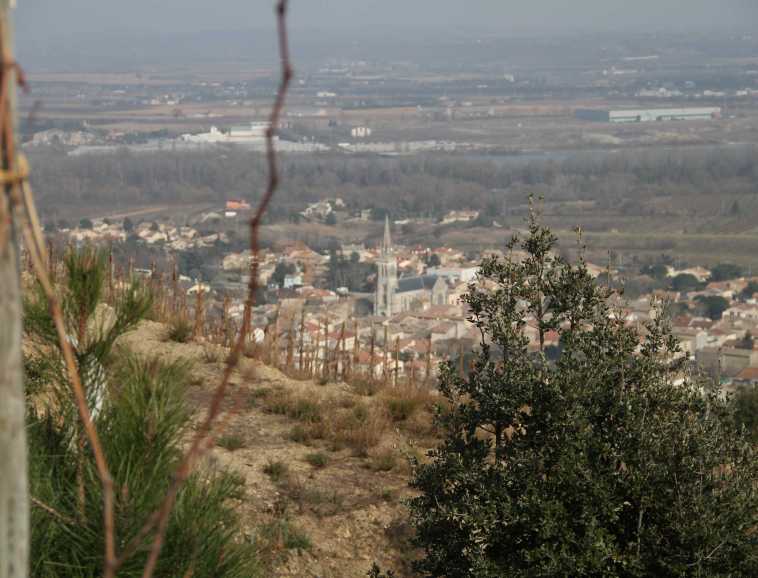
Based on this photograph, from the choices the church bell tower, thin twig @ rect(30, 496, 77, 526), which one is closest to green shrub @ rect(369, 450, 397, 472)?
thin twig @ rect(30, 496, 77, 526)

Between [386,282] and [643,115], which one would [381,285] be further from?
[643,115]

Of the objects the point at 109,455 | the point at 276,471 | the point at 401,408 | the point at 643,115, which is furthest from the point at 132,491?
the point at 643,115

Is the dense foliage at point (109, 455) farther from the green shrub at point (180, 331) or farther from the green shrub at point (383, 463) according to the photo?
the green shrub at point (180, 331)

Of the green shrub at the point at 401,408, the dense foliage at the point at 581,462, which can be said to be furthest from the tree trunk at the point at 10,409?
the green shrub at the point at 401,408

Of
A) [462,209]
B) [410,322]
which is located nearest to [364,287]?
[410,322]

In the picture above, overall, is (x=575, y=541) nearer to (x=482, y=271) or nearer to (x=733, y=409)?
(x=733, y=409)
